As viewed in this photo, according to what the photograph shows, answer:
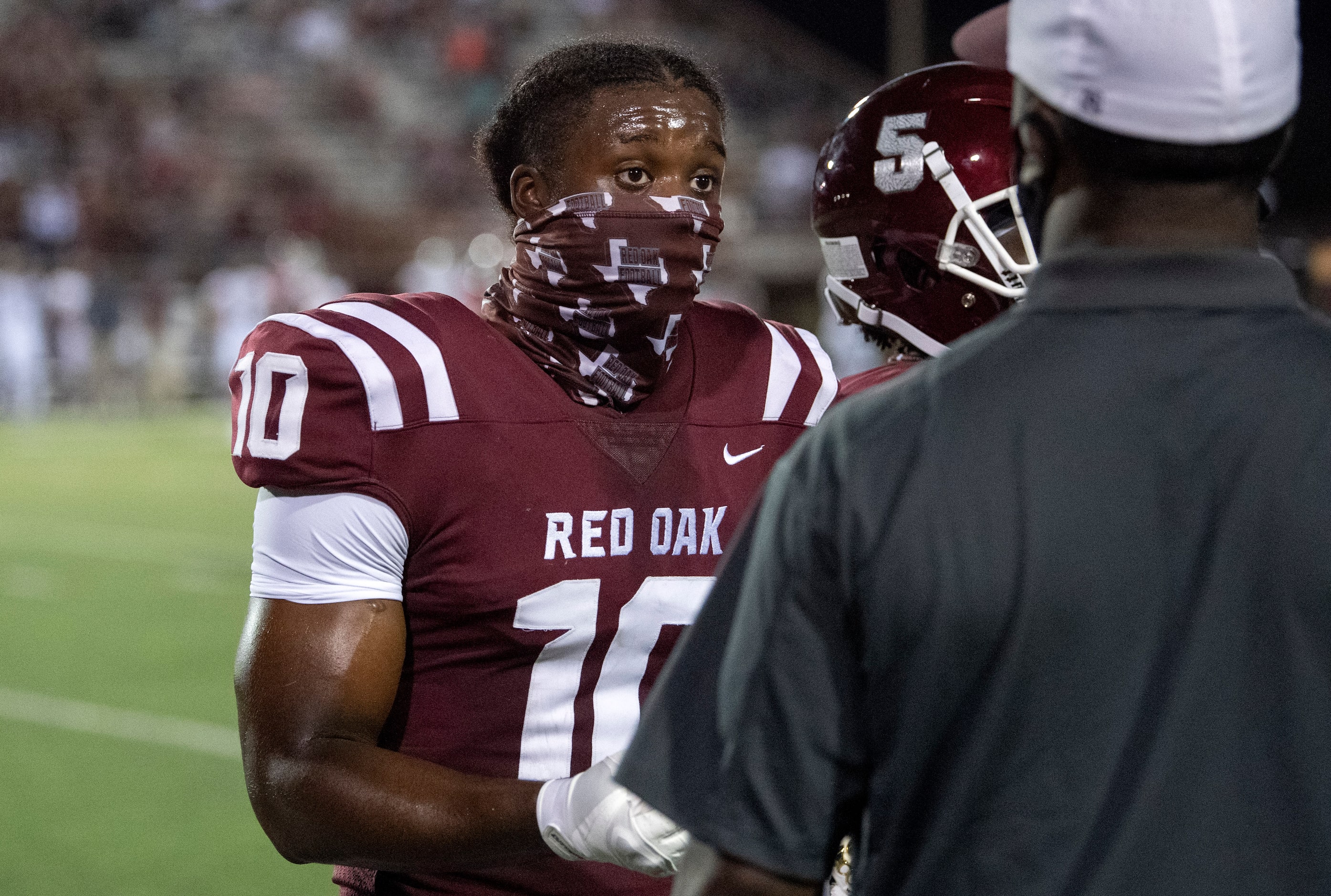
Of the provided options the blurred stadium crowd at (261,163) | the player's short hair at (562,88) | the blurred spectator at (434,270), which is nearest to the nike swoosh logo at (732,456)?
the player's short hair at (562,88)

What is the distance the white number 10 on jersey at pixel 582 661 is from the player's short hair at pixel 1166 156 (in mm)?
816

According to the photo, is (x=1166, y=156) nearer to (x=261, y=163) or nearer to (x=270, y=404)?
(x=270, y=404)

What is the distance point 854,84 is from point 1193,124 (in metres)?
22.4

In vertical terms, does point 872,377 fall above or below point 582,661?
above

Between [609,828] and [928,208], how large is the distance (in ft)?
3.18

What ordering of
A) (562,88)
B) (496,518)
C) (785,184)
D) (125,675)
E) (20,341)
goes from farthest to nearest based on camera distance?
1. (785,184)
2. (20,341)
3. (125,675)
4. (562,88)
5. (496,518)

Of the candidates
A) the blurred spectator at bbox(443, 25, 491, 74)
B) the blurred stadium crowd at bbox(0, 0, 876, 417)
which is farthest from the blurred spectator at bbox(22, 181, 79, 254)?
the blurred spectator at bbox(443, 25, 491, 74)

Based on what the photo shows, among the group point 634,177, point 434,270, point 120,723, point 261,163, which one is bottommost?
point 434,270

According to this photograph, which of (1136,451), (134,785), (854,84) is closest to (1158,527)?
(1136,451)

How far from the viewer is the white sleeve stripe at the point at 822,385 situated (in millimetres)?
2057

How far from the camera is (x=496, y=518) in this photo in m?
1.74

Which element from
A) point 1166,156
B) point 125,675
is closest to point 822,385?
point 1166,156

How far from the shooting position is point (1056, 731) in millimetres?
1001

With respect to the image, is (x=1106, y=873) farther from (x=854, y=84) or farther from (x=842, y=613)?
(x=854, y=84)
